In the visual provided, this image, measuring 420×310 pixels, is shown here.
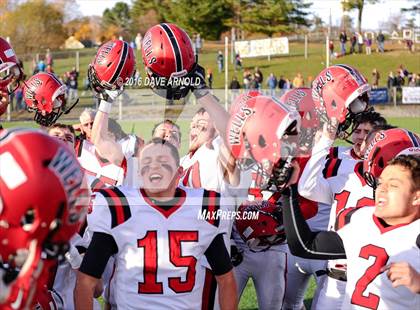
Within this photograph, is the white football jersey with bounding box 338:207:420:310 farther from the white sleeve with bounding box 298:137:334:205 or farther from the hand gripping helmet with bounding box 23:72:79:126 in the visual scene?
the hand gripping helmet with bounding box 23:72:79:126

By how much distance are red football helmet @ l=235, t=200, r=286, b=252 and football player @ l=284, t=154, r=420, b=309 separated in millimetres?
1041

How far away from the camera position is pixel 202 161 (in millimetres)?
4496

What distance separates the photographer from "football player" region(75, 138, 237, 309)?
128 inches

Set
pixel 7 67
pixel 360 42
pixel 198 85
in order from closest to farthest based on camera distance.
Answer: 1. pixel 198 85
2. pixel 7 67
3. pixel 360 42

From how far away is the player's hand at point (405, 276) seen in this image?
2717mm

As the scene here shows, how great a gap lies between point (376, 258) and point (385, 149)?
1102 mm

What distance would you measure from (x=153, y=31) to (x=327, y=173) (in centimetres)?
143

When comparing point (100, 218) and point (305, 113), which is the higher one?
point (305, 113)

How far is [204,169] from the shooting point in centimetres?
442

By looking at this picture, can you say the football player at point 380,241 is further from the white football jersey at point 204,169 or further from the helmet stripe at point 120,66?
the helmet stripe at point 120,66

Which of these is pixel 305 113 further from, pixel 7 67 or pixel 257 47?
pixel 257 47

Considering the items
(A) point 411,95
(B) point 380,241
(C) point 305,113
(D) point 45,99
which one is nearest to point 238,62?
(A) point 411,95

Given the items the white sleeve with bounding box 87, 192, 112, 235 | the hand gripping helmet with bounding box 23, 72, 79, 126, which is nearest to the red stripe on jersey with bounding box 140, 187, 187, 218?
the white sleeve with bounding box 87, 192, 112, 235

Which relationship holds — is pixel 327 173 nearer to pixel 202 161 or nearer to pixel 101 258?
pixel 202 161
